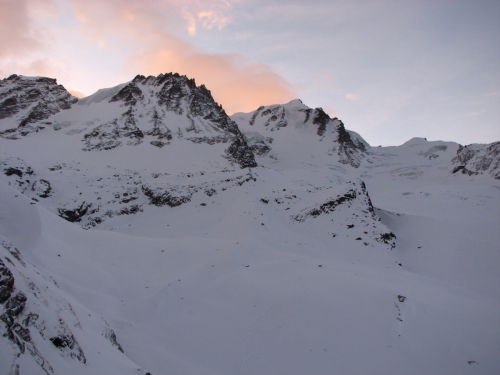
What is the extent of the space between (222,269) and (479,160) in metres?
63.2

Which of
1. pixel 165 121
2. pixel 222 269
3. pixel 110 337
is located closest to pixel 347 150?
pixel 165 121

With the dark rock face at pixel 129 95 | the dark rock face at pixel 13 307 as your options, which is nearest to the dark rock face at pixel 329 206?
the dark rock face at pixel 13 307

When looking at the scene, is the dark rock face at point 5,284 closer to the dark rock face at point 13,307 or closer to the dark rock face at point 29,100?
the dark rock face at point 13,307

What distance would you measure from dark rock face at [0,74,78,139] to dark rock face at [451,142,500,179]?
8140cm

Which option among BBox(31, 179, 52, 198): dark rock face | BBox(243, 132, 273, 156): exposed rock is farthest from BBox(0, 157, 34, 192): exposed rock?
BBox(243, 132, 273, 156): exposed rock

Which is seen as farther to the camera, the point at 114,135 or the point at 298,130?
the point at 298,130

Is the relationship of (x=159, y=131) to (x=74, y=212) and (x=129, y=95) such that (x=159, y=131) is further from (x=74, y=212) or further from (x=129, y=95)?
(x=74, y=212)

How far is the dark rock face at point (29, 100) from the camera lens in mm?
46606

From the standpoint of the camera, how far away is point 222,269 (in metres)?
14.4

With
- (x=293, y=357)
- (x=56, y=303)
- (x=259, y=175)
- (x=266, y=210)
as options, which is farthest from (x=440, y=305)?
(x=259, y=175)

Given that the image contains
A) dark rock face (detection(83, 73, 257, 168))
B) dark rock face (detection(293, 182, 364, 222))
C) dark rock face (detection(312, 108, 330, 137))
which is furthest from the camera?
Answer: dark rock face (detection(312, 108, 330, 137))

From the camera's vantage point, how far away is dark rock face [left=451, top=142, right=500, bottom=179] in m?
50.8

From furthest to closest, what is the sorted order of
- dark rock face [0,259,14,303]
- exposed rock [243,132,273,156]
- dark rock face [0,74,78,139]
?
1. exposed rock [243,132,273,156]
2. dark rock face [0,74,78,139]
3. dark rock face [0,259,14,303]

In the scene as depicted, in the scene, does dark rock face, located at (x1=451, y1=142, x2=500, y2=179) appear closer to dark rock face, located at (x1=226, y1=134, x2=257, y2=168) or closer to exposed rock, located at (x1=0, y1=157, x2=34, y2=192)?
dark rock face, located at (x1=226, y1=134, x2=257, y2=168)
